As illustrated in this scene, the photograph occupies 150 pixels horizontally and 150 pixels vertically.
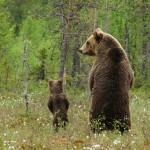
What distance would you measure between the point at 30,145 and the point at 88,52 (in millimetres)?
4085

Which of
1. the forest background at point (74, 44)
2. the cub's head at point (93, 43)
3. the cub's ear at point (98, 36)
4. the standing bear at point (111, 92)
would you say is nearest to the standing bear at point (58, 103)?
the cub's head at point (93, 43)

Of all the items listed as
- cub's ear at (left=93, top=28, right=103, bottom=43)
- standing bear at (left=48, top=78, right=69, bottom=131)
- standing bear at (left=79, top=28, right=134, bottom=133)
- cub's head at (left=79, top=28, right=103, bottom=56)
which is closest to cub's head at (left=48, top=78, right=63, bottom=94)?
standing bear at (left=48, top=78, right=69, bottom=131)

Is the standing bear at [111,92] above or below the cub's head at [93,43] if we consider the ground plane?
below

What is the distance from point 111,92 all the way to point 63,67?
40.2 feet

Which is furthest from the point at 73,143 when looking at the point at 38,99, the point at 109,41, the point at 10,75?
the point at 10,75

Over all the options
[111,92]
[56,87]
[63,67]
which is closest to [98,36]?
[111,92]

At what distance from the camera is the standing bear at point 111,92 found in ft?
27.9

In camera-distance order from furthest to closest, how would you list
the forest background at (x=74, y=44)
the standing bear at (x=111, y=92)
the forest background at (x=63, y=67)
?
the forest background at (x=74, y=44) < the standing bear at (x=111, y=92) < the forest background at (x=63, y=67)

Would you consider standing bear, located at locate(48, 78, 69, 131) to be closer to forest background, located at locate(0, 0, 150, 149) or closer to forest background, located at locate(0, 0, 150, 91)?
forest background, located at locate(0, 0, 150, 149)

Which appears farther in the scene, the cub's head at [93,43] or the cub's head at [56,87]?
the cub's head at [56,87]

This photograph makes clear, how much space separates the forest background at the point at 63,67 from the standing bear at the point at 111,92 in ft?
1.22

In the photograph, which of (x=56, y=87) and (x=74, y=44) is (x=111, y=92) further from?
(x=74, y=44)

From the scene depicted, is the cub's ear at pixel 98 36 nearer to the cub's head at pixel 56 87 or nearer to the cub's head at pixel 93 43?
the cub's head at pixel 93 43

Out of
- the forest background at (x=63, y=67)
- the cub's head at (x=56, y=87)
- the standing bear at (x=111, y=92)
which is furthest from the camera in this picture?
the cub's head at (x=56, y=87)
